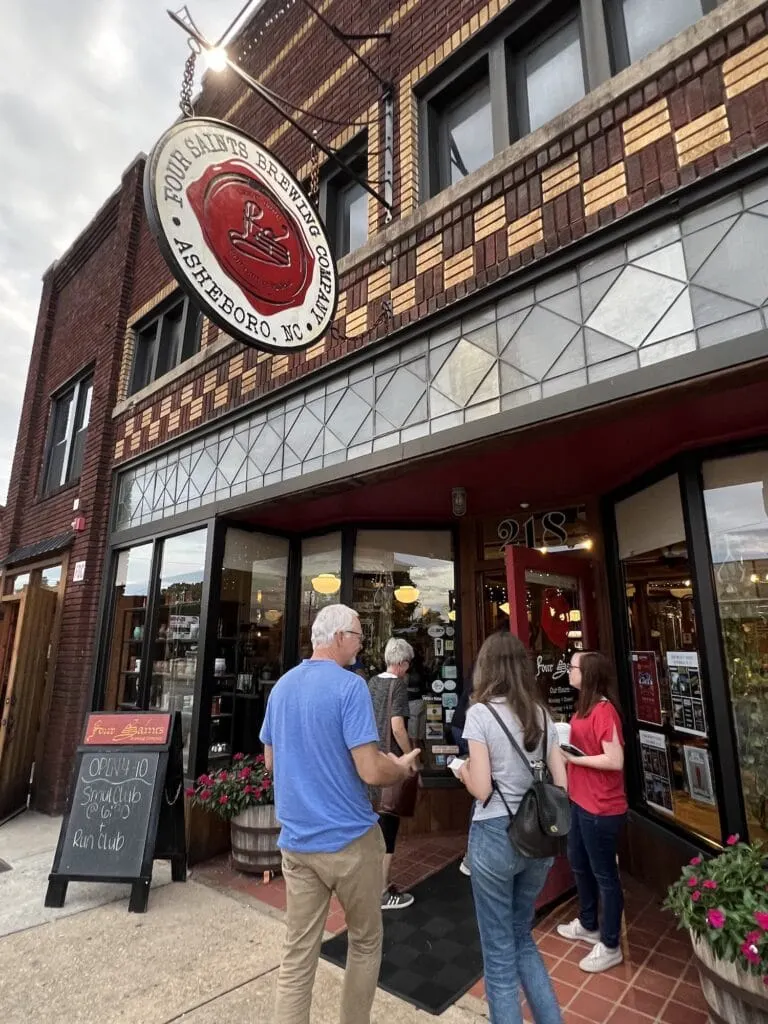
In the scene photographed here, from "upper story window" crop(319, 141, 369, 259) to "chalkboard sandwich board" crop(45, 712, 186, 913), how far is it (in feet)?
16.1

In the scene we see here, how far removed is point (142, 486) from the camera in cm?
759

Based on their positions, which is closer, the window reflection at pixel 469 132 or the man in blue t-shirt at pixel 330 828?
the man in blue t-shirt at pixel 330 828

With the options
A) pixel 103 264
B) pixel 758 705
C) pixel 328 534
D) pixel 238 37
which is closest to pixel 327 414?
pixel 328 534

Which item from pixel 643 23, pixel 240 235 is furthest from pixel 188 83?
pixel 643 23

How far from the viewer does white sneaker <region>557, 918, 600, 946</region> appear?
3.41 meters

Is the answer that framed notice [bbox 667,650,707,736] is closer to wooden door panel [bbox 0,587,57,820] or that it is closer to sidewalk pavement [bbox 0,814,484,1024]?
sidewalk pavement [bbox 0,814,484,1024]

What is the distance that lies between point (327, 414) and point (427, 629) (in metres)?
2.50

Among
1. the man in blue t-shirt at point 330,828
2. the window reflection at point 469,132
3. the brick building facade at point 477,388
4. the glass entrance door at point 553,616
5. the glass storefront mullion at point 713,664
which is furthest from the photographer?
the window reflection at point 469,132

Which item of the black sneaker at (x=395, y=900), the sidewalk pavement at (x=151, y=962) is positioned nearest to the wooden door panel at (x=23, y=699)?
the sidewalk pavement at (x=151, y=962)

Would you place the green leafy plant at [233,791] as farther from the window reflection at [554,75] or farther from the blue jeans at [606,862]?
the window reflection at [554,75]

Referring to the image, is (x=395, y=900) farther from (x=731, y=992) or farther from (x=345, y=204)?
(x=345, y=204)

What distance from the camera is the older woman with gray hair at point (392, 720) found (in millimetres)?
3982

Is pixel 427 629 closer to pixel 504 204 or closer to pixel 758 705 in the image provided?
pixel 758 705

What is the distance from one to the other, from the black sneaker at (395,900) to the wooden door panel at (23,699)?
5068mm
